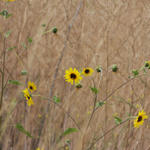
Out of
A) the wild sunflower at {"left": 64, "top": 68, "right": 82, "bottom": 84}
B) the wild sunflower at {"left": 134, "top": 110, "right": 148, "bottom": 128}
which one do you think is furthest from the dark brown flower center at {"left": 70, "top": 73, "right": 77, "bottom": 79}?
the wild sunflower at {"left": 134, "top": 110, "right": 148, "bottom": 128}

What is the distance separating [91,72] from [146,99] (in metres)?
0.28

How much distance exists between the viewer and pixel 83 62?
0.95 m

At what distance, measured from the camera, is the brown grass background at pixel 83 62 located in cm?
88

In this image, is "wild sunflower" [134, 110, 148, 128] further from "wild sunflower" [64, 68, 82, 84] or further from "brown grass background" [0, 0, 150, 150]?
"wild sunflower" [64, 68, 82, 84]

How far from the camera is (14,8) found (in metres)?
1.15

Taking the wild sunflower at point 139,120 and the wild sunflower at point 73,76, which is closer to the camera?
the wild sunflower at point 139,120

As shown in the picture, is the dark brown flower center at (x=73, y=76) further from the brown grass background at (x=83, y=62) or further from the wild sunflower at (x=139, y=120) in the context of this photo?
the wild sunflower at (x=139, y=120)

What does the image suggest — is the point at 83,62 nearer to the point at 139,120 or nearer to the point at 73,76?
the point at 73,76

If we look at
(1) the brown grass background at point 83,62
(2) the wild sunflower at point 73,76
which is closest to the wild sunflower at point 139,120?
(1) the brown grass background at point 83,62

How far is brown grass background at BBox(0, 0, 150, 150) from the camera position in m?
0.88

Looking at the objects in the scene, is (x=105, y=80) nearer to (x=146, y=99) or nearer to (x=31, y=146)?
(x=146, y=99)

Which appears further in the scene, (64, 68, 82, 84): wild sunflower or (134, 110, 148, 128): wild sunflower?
(64, 68, 82, 84): wild sunflower

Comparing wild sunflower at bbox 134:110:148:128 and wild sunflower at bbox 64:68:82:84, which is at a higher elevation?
wild sunflower at bbox 64:68:82:84

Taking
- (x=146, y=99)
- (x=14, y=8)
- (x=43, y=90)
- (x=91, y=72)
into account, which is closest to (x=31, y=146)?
(x=43, y=90)
